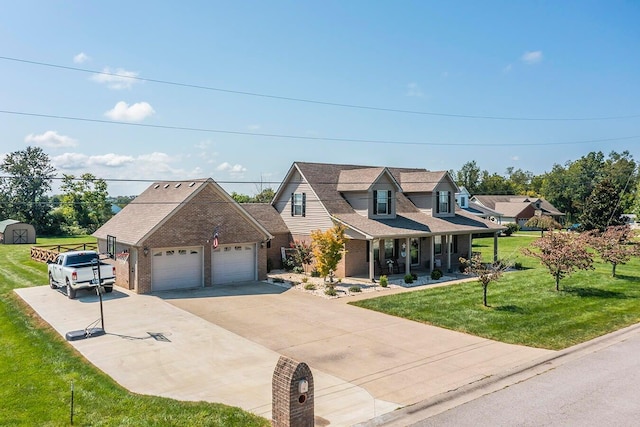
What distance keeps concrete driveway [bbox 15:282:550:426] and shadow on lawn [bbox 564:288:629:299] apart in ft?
32.5

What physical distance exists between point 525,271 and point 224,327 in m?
21.1

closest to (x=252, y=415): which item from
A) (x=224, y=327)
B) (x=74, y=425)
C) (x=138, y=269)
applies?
(x=74, y=425)

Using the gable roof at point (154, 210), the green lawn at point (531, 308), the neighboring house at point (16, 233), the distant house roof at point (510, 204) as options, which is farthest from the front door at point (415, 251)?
the distant house roof at point (510, 204)

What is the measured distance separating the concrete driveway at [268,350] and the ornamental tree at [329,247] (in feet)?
9.77

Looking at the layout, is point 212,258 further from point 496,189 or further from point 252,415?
point 496,189

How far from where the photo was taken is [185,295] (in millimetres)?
21984

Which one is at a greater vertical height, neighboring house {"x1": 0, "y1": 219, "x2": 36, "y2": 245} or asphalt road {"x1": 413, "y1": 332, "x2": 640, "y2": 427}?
neighboring house {"x1": 0, "y1": 219, "x2": 36, "y2": 245}

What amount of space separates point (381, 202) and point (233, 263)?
9.74 metres

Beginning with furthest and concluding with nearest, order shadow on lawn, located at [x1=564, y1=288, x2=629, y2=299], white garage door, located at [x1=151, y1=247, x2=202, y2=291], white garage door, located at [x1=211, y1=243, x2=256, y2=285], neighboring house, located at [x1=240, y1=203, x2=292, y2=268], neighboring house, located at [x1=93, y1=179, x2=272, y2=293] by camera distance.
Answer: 1. neighboring house, located at [x1=240, y1=203, x2=292, y2=268]
2. white garage door, located at [x1=211, y1=243, x2=256, y2=285]
3. white garage door, located at [x1=151, y1=247, x2=202, y2=291]
4. neighboring house, located at [x1=93, y1=179, x2=272, y2=293]
5. shadow on lawn, located at [x1=564, y1=288, x2=629, y2=299]

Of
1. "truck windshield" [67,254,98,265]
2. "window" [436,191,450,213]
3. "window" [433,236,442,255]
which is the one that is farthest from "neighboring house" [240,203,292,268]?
"window" [436,191,450,213]

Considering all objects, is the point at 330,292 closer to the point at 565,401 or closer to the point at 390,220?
the point at 390,220

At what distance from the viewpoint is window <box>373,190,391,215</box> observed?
94.2 feet

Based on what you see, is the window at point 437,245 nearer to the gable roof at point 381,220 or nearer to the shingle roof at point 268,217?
the gable roof at point 381,220

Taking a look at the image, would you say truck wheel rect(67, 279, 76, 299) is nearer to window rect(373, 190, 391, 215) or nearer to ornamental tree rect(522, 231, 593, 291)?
window rect(373, 190, 391, 215)
